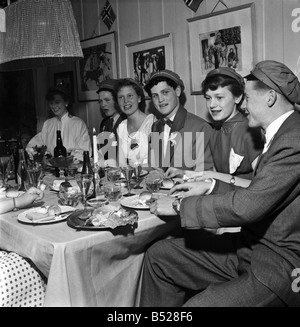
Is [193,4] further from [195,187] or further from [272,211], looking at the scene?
[272,211]

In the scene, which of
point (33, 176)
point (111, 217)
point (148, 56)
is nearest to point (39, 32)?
point (33, 176)

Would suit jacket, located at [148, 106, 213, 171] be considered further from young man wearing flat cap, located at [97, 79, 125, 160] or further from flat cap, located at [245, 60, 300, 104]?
flat cap, located at [245, 60, 300, 104]

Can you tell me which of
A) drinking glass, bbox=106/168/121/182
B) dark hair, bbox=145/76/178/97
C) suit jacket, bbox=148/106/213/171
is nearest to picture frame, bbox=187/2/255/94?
dark hair, bbox=145/76/178/97

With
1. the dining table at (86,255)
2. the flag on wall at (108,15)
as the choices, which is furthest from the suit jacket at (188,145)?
the flag on wall at (108,15)

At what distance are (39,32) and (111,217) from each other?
41.2 inches

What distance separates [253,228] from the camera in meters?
1.30

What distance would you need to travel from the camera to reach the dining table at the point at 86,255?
3.73ft

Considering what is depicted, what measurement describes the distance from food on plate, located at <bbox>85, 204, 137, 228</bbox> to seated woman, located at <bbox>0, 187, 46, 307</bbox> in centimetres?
32

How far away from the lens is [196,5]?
2.58 m

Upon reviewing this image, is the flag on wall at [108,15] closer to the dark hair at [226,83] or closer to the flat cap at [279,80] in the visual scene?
the dark hair at [226,83]

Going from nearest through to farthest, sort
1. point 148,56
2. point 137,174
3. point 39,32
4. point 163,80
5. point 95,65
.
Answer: point 39,32 < point 137,174 < point 163,80 < point 148,56 < point 95,65

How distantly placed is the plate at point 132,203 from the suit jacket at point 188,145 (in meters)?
0.82
